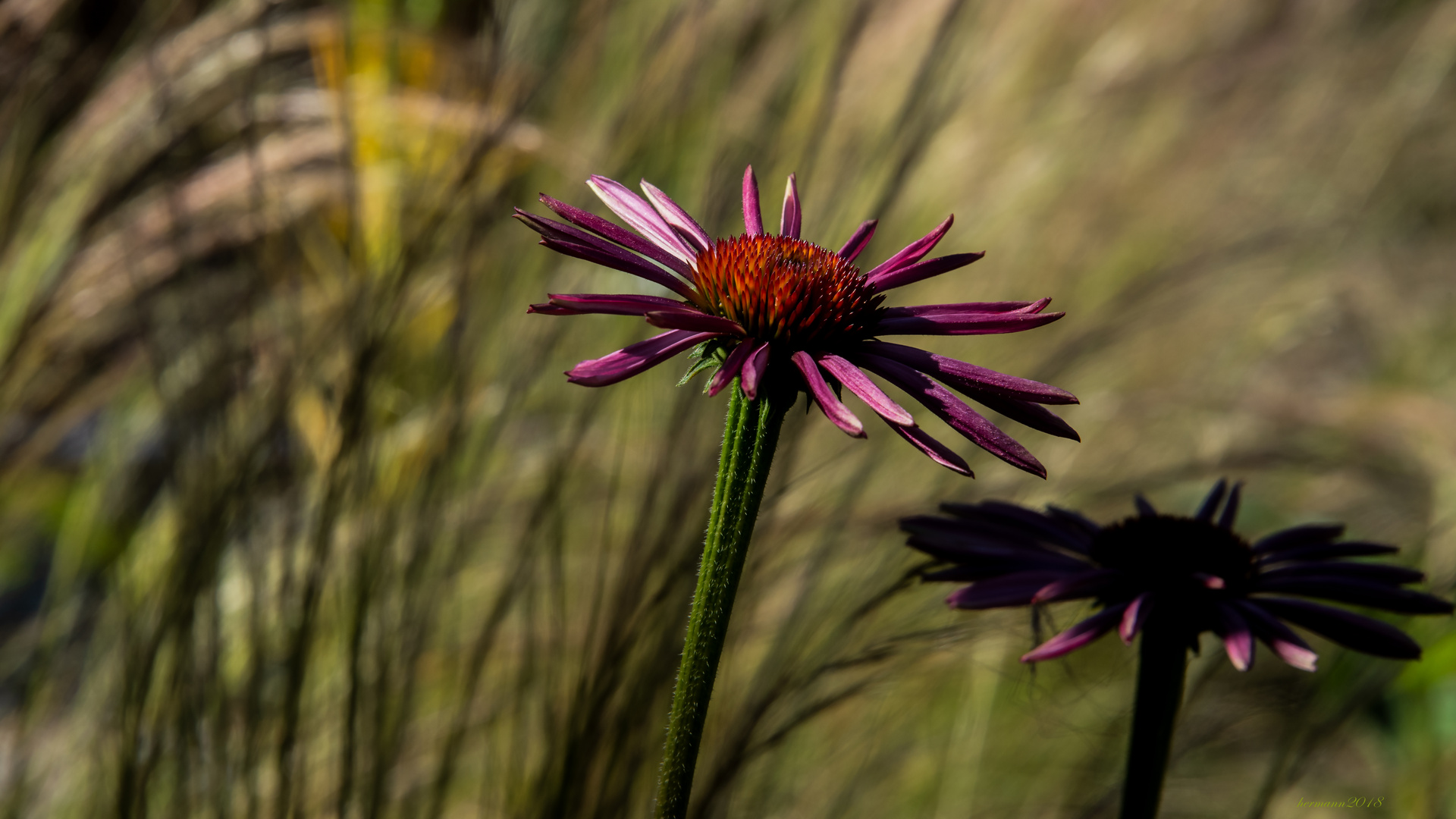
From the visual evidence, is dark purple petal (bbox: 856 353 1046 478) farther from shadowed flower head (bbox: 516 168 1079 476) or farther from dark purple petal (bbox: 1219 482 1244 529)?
dark purple petal (bbox: 1219 482 1244 529)

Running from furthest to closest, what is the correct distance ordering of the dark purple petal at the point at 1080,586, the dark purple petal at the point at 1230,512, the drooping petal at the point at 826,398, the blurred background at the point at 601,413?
1. the blurred background at the point at 601,413
2. the dark purple petal at the point at 1230,512
3. the dark purple petal at the point at 1080,586
4. the drooping petal at the point at 826,398

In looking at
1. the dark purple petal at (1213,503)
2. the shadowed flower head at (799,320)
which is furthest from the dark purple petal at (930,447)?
the dark purple petal at (1213,503)

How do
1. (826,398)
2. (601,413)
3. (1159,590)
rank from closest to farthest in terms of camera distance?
1. (826,398)
2. (1159,590)
3. (601,413)

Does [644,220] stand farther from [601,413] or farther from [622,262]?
[601,413]

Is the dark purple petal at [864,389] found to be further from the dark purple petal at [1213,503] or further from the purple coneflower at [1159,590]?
the dark purple petal at [1213,503]

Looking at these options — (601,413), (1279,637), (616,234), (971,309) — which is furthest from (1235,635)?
(601,413)

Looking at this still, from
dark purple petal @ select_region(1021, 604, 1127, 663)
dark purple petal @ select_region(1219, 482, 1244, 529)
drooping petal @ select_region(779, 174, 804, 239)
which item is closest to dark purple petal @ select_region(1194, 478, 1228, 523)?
dark purple petal @ select_region(1219, 482, 1244, 529)

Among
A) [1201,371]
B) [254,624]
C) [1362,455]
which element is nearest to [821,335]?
[254,624]
